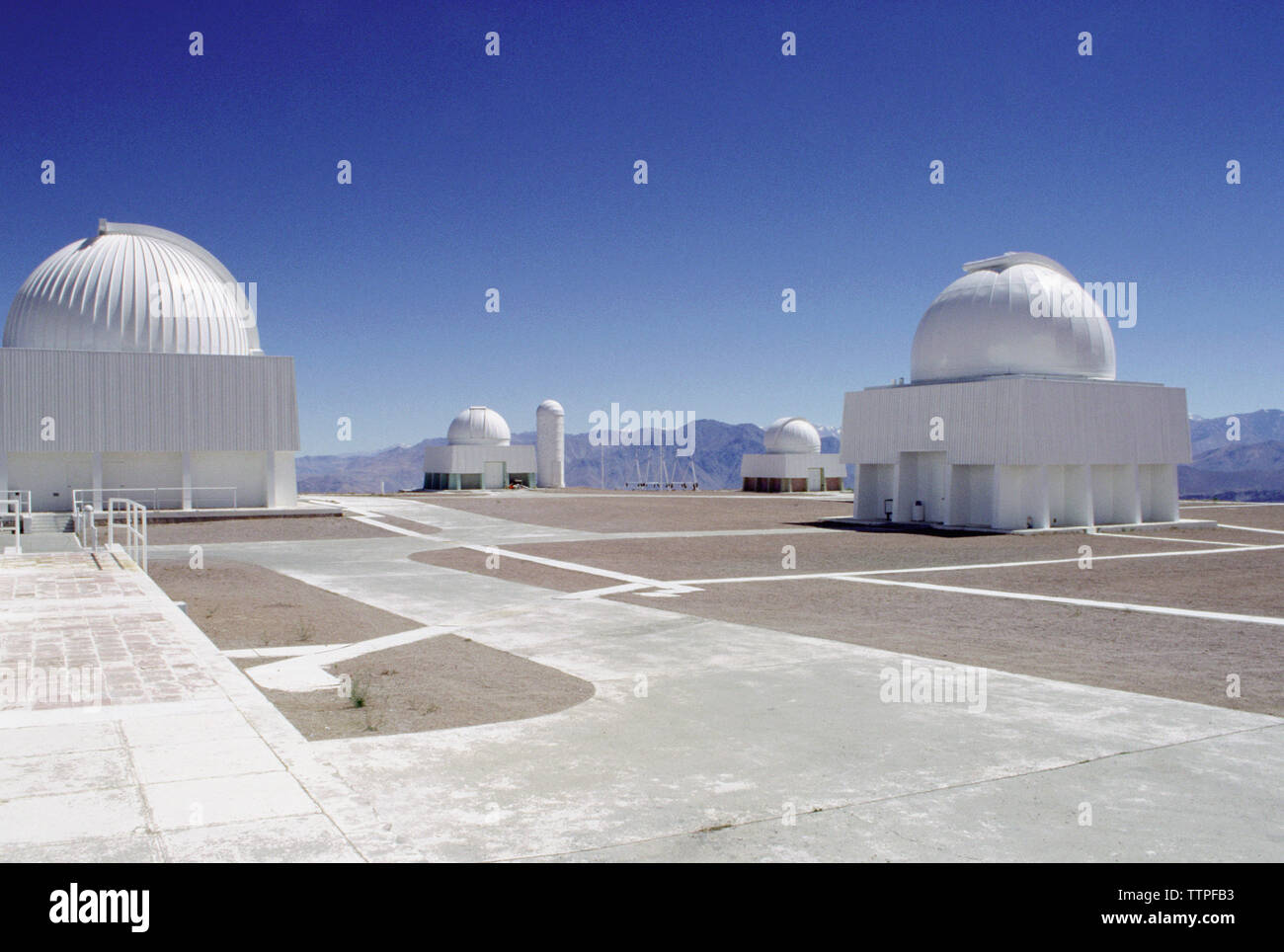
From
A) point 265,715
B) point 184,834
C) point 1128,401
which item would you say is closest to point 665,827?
point 184,834

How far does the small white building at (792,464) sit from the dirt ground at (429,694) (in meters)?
54.3

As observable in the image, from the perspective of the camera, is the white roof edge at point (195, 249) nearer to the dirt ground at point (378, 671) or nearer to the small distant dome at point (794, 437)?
the dirt ground at point (378, 671)

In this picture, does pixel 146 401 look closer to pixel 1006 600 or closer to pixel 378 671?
pixel 378 671

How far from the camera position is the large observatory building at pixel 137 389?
31.6 m

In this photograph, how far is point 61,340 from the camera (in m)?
33.5

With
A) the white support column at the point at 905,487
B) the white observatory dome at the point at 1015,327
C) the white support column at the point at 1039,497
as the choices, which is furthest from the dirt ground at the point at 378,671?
the white observatory dome at the point at 1015,327

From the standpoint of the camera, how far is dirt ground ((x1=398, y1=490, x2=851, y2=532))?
33219 millimetres

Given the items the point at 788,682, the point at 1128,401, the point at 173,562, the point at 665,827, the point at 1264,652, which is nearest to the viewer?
the point at 665,827

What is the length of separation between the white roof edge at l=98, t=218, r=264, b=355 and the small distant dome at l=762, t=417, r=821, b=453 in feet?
122

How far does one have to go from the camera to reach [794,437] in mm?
65625

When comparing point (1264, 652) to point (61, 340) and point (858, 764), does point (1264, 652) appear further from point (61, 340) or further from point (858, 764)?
point (61, 340)

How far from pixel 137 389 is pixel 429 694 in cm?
2919

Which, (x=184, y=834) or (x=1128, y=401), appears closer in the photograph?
(x=184, y=834)
